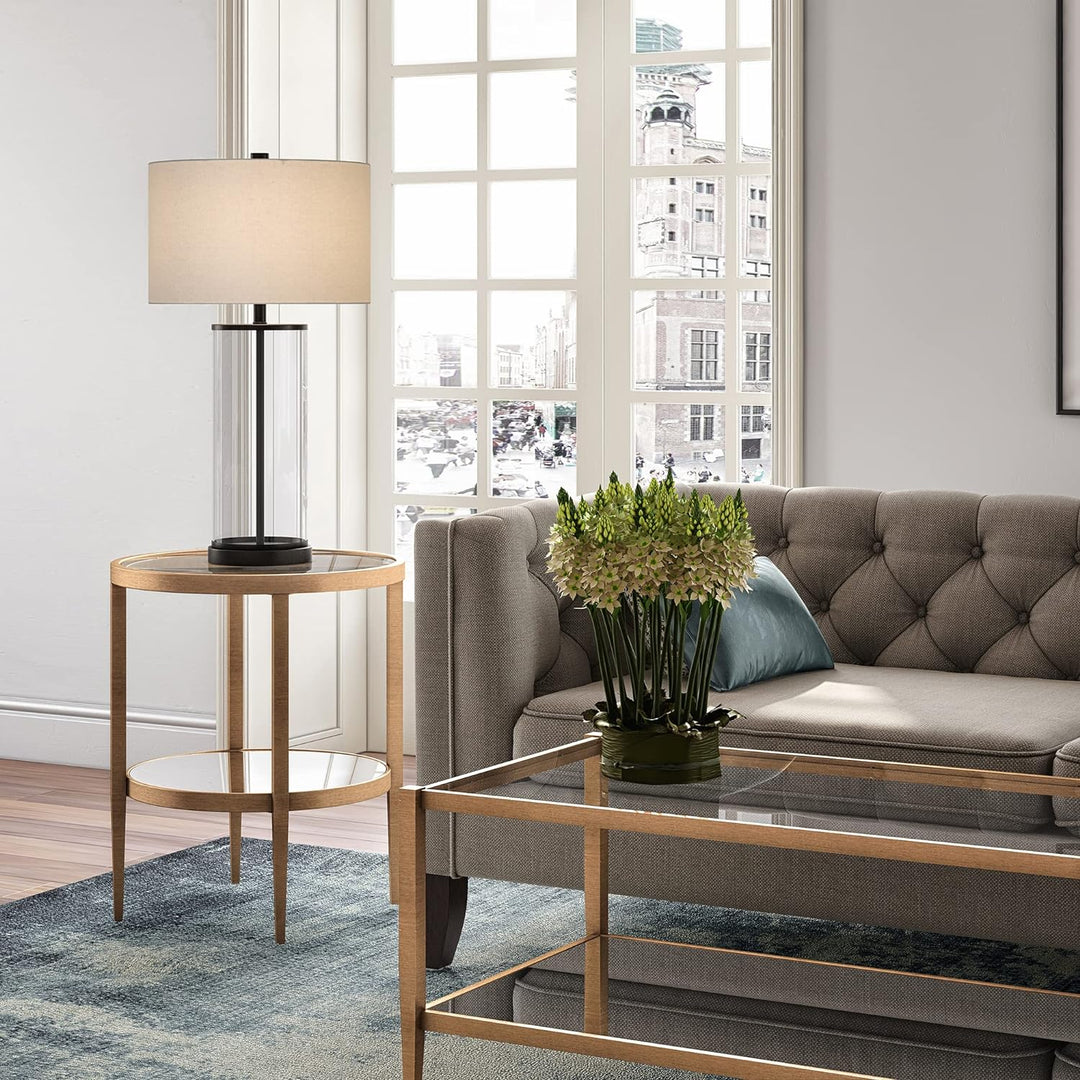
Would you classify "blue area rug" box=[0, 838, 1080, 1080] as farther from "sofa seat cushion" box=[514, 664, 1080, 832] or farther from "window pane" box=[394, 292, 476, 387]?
"window pane" box=[394, 292, 476, 387]

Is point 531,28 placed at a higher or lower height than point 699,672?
higher

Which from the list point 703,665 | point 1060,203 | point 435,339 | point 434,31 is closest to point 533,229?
point 435,339

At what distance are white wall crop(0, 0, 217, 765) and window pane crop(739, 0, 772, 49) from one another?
133 centimetres

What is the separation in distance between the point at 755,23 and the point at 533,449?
1203mm

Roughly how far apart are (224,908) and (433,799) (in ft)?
4.17

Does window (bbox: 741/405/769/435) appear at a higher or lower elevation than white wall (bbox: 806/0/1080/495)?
lower

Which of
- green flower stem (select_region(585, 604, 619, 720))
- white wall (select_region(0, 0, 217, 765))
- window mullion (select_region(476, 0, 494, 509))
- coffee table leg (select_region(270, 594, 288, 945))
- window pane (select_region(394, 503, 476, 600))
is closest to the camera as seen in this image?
green flower stem (select_region(585, 604, 619, 720))

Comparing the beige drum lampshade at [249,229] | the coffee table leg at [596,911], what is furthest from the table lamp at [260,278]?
the coffee table leg at [596,911]

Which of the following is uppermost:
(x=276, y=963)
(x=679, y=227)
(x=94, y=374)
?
Result: (x=679, y=227)

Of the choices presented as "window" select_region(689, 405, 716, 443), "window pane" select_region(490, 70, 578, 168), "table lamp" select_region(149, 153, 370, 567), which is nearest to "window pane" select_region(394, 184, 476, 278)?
"window pane" select_region(490, 70, 578, 168)

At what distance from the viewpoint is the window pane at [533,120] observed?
440 cm

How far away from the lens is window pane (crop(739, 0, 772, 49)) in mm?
4152

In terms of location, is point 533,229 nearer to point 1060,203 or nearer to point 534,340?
point 534,340

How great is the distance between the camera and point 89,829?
153 inches
